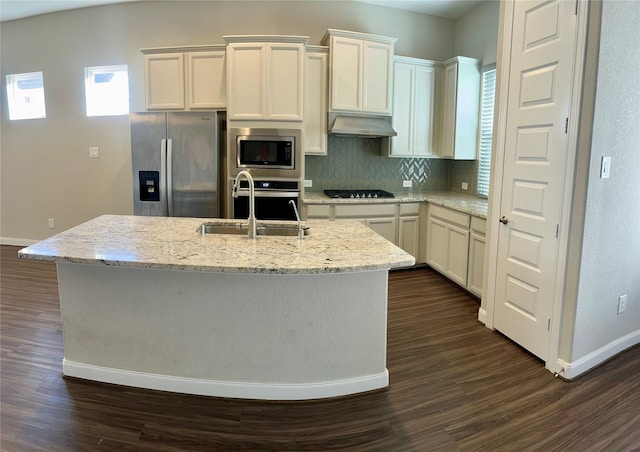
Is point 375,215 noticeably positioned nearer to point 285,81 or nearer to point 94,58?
point 285,81

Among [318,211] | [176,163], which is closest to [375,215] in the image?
[318,211]

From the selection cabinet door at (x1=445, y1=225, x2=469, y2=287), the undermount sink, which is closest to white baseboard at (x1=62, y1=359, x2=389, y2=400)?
the undermount sink

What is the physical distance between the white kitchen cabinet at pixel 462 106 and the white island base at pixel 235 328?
9.33 ft

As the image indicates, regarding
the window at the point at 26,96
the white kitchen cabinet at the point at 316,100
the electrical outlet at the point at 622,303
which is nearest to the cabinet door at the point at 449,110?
the white kitchen cabinet at the point at 316,100

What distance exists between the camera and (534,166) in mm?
2555

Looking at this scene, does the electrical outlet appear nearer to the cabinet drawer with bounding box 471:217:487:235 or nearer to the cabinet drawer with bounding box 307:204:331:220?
→ the cabinet drawer with bounding box 471:217:487:235

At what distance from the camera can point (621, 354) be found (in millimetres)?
2680

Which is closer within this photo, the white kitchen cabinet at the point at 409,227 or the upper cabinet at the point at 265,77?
the upper cabinet at the point at 265,77

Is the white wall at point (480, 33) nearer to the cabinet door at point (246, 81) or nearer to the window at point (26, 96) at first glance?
the cabinet door at point (246, 81)

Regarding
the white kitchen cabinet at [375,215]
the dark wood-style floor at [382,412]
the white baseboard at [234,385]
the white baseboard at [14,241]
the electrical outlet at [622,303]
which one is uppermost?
the white kitchen cabinet at [375,215]

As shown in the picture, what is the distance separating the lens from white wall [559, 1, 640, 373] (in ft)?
7.20

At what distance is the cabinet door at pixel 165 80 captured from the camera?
415 cm

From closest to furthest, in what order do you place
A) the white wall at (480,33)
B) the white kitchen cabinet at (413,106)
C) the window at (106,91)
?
the white wall at (480,33)
the white kitchen cabinet at (413,106)
the window at (106,91)

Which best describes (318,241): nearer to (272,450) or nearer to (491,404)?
(272,450)
